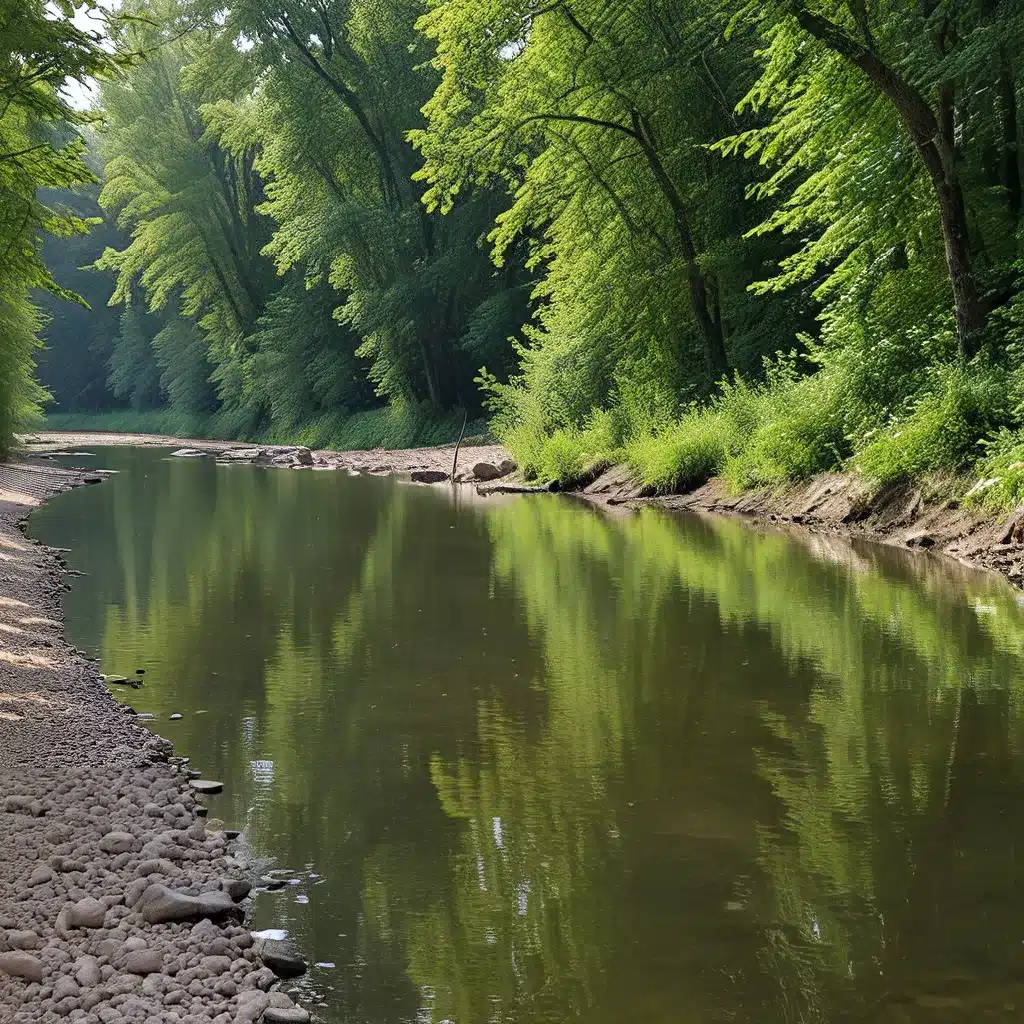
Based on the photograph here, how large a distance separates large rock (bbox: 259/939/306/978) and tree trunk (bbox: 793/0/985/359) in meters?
13.9

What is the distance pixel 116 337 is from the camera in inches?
3258

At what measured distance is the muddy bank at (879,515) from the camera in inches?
533

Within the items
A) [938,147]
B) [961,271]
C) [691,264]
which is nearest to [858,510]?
[961,271]

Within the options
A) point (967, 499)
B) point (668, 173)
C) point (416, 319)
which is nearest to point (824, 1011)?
point (967, 499)

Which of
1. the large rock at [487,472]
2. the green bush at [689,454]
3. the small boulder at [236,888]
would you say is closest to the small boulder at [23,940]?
the small boulder at [236,888]

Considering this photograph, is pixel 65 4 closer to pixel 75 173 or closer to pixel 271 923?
pixel 75 173

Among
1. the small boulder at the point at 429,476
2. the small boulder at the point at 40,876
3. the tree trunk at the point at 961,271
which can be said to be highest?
the tree trunk at the point at 961,271

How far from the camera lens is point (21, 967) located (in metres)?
4.16

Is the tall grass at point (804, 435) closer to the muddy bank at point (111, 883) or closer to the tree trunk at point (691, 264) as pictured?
the tree trunk at point (691, 264)

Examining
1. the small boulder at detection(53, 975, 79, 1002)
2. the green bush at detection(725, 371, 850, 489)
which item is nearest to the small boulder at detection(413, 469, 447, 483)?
the green bush at detection(725, 371, 850, 489)

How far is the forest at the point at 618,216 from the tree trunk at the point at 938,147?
0.05m

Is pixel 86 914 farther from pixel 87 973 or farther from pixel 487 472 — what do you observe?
pixel 487 472

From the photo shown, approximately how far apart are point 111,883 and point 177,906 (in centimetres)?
43

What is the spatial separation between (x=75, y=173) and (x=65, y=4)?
7.14ft
